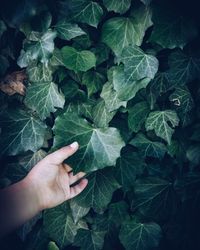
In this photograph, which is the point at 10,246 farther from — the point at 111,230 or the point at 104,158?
the point at 104,158

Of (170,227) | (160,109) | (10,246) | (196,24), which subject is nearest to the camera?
(196,24)

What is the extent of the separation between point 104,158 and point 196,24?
61 cm

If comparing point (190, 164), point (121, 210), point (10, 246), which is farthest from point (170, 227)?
point (10, 246)

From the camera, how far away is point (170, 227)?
62.4 inches

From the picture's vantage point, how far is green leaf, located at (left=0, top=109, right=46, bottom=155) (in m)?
1.43

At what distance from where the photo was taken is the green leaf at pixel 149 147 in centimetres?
144

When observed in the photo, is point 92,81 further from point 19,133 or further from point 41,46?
point 19,133

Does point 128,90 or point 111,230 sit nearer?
point 128,90

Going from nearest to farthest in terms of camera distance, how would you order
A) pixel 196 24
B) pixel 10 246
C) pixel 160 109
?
pixel 196 24 < pixel 160 109 < pixel 10 246

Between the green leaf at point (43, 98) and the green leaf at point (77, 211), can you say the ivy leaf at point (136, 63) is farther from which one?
the green leaf at point (77, 211)

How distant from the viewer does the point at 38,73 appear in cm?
147

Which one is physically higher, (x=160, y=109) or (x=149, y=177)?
(x=160, y=109)

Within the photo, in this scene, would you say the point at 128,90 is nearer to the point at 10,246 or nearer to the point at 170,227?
the point at 170,227

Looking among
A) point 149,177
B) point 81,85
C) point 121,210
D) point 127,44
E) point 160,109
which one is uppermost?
point 127,44
